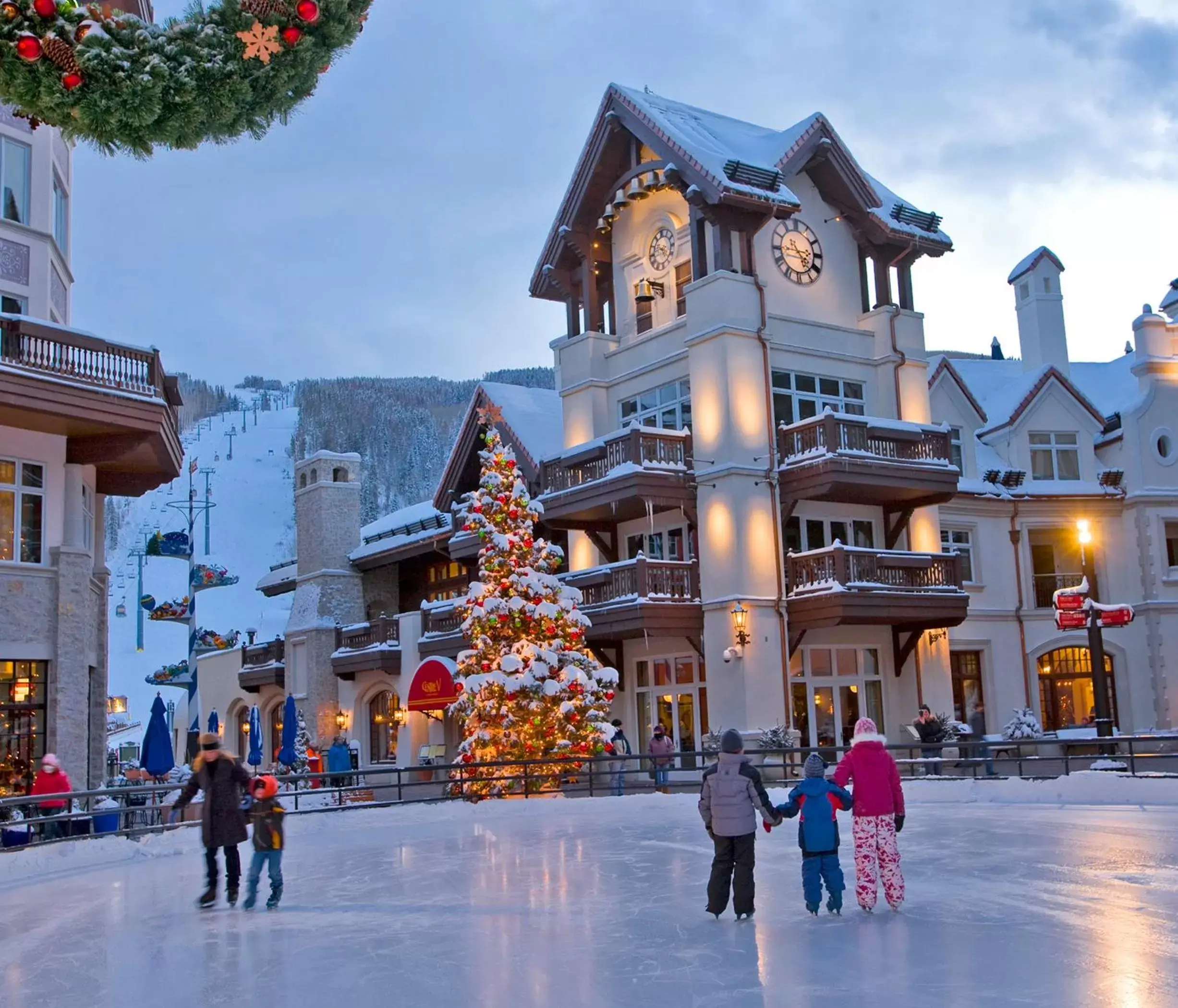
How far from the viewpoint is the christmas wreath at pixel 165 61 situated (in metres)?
4.45

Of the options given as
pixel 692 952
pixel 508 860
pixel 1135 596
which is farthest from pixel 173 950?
pixel 1135 596

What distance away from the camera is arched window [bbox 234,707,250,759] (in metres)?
51.3

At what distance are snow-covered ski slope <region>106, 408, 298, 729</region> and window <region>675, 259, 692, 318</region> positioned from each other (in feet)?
128

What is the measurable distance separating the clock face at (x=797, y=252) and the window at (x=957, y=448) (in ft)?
21.6

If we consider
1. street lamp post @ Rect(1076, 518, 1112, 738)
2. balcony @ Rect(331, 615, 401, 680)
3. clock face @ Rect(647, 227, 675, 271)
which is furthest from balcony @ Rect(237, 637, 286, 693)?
street lamp post @ Rect(1076, 518, 1112, 738)

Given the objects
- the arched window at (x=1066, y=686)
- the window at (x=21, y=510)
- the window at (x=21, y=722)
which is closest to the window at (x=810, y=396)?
the arched window at (x=1066, y=686)

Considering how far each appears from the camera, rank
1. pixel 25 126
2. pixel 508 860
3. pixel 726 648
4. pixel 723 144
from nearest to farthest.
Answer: pixel 508 860, pixel 25 126, pixel 726 648, pixel 723 144

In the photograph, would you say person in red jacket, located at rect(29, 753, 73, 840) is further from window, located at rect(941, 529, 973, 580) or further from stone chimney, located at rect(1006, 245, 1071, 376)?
stone chimney, located at rect(1006, 245, 1071, 376)

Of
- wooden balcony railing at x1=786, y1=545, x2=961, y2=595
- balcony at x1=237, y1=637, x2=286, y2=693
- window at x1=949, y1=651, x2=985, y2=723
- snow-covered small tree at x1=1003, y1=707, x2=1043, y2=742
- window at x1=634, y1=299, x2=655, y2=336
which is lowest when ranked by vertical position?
snow-covered small tree at x1=1003, y1=707, x2=1043, y2=742

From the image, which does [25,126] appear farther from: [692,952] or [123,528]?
[123,528]

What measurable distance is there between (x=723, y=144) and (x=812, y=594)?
1164 centimetres

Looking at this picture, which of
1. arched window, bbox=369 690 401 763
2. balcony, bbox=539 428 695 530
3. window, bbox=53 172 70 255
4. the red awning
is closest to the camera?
window, bbox=53 172 70 255

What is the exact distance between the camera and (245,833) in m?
12.6

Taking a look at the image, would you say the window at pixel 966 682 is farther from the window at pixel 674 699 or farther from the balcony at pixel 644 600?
the balcony at pixel 644 600
